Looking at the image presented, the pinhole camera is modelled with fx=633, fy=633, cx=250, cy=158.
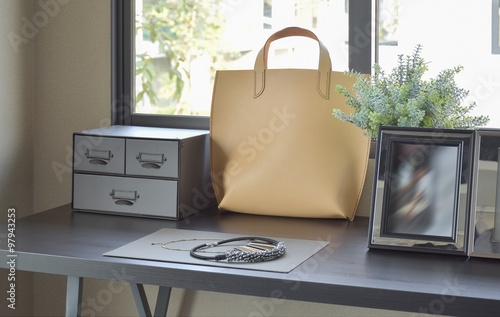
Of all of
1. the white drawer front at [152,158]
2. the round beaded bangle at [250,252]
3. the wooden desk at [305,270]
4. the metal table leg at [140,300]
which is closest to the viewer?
the wooden desk at [305,270]

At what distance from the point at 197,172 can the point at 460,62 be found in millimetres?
736

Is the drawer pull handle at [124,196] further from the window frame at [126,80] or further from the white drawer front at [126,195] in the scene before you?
the window frame at [126,80]

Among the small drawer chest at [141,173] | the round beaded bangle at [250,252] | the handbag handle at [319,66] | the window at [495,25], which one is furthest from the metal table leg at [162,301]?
the window at [495,25]

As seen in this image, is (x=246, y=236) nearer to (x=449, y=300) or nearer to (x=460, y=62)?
(x=449, y=300)

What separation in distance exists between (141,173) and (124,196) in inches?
2.9

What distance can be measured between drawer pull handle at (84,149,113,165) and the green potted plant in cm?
64

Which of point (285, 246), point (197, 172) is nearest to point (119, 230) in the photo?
point (197, 172)

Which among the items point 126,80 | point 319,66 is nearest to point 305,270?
point 319,66

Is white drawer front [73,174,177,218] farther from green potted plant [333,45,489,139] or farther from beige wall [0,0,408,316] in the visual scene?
green potted plant [333,45,489,139]

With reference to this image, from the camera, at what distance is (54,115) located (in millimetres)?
1950

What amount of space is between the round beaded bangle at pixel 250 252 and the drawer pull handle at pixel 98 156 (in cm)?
46

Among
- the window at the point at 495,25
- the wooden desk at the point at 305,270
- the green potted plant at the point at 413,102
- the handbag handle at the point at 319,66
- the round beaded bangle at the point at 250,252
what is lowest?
the wooden desk at the point at 305,270

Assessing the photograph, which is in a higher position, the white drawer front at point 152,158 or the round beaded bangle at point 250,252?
the white drawer front at point 152,158

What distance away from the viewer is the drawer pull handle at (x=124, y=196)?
1.59 metres
